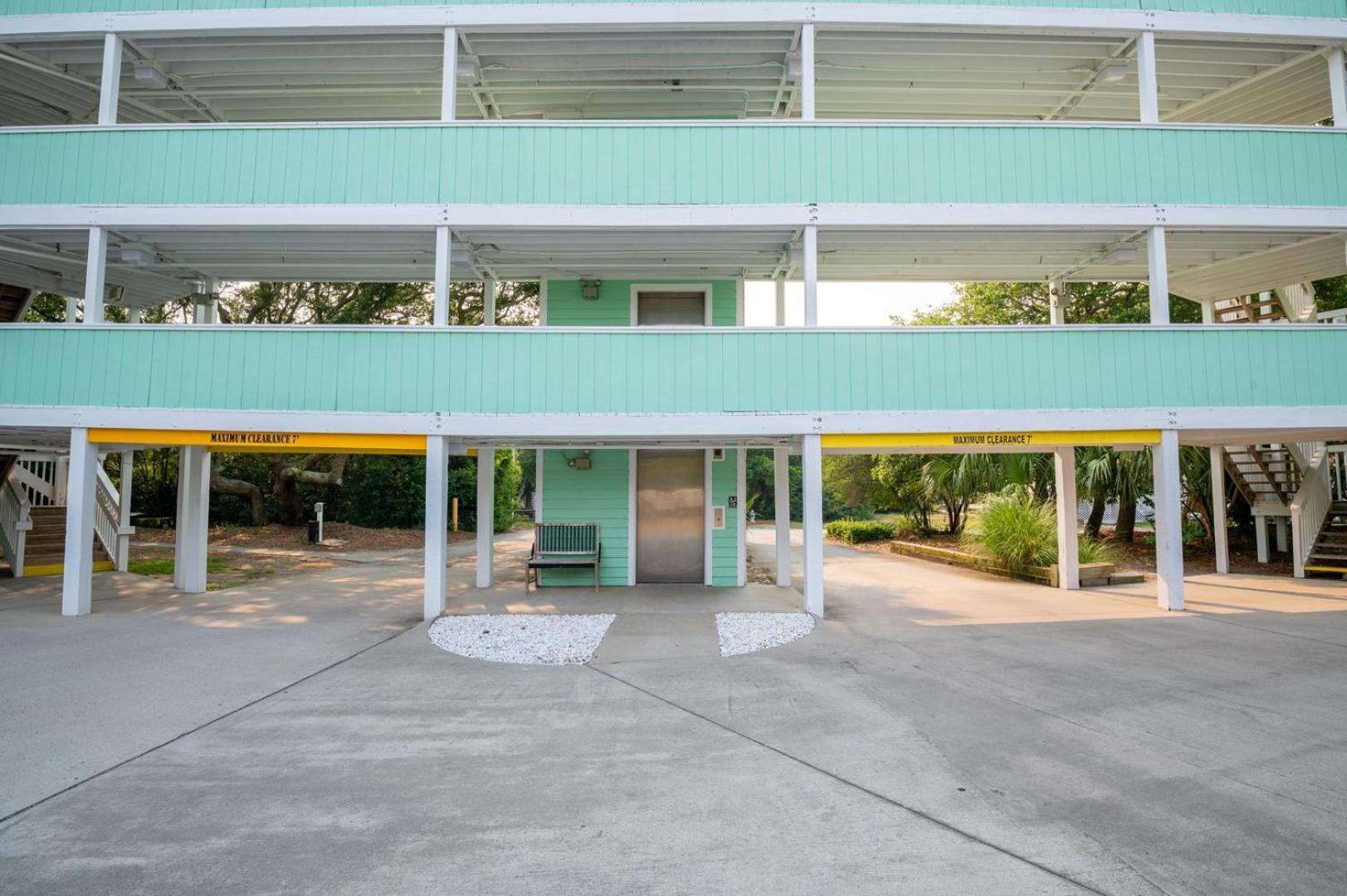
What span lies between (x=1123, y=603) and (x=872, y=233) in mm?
6770

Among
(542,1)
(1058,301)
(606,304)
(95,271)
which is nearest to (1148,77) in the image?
(1058,301)

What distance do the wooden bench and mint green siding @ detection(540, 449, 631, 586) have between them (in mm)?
191

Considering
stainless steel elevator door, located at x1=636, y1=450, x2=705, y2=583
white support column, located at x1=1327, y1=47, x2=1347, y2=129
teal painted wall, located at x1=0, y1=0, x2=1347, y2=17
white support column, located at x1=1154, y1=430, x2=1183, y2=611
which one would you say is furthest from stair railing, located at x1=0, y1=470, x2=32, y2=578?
white support column, located at x1=1327, y1=47, x2=1347, y2=129

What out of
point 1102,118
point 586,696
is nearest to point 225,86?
point 586,696

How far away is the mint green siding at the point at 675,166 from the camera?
9.97 metres

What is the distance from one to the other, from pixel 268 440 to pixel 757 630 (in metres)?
7.25

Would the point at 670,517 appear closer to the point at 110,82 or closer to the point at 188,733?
the point at 188,733

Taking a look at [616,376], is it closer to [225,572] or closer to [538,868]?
[538,868]

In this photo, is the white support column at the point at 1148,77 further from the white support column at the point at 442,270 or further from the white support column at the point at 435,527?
the white support column at the point at 435,527

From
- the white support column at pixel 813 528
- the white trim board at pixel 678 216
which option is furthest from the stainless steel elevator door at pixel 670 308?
the white support column at pixel 813 528

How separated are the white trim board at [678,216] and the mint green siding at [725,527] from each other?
438 cm

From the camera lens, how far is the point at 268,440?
9789 millimetres

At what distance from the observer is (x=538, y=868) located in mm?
3350

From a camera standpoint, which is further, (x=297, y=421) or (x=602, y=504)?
(x=602, y=504)
